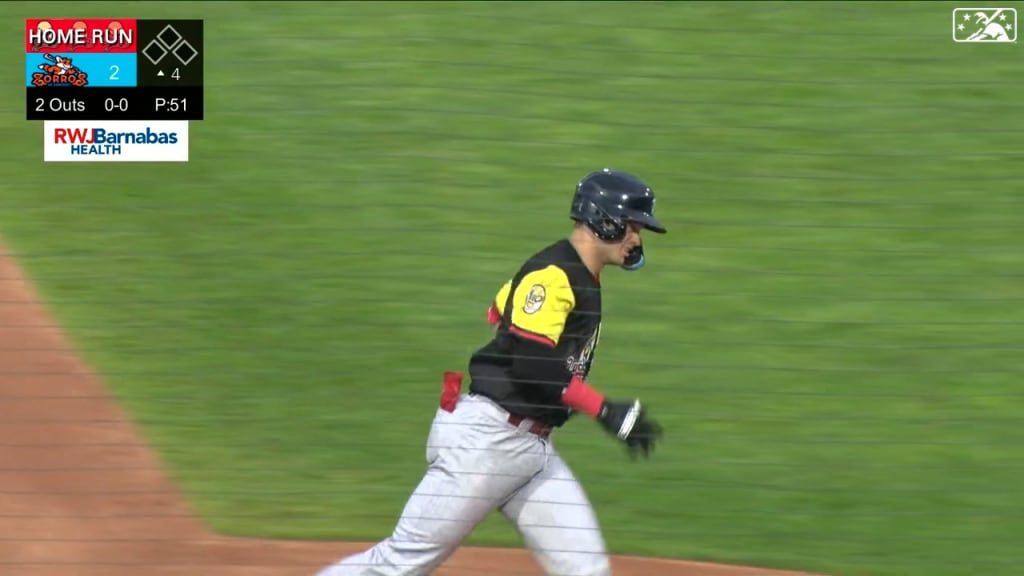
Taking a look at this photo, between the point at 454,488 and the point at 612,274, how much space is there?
151 inches

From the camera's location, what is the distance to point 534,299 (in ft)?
15.3

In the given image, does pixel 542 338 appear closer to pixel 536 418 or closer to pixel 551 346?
pixel 551 346

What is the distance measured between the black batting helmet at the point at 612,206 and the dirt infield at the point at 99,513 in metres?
1.75

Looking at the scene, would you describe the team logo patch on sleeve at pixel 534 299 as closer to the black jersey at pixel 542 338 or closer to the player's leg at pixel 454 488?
the black jersey at pixel 542 338

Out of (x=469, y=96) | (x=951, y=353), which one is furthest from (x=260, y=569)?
(x=469, y=96)

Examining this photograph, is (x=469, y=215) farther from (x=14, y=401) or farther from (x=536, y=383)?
(x=536, y=383)

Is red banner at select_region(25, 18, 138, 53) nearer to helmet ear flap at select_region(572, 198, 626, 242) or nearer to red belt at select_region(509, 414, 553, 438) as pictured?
helmet ear flap at select_region(572, 198, 626, 242)

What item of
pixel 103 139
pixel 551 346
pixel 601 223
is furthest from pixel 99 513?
pixel 103 139

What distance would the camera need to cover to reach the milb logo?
9.64 m

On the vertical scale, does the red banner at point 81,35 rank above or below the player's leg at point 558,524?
above

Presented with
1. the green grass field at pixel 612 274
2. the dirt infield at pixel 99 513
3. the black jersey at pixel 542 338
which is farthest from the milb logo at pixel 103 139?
the black jersey at pixel 542 338

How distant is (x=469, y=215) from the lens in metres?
9.01

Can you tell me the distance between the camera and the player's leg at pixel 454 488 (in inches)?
185

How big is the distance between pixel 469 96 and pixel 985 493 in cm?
470
